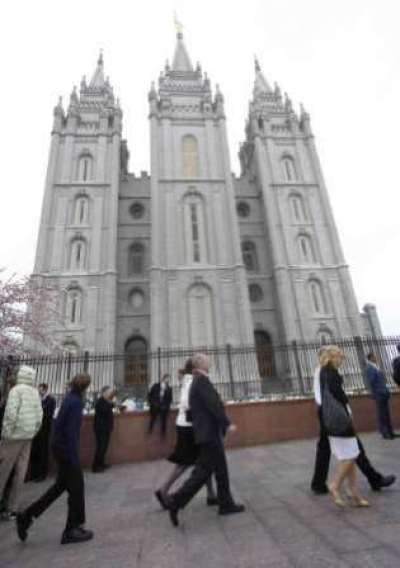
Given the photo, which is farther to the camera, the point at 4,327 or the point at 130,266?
the point at 130,266

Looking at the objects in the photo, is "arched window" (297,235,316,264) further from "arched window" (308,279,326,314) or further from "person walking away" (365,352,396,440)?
"person walking away" (365,352,396,440)

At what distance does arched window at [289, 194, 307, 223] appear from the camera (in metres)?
29.4

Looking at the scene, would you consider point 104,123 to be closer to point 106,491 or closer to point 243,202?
point 243,202

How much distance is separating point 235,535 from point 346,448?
1606 millimetres

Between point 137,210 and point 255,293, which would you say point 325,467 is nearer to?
point 255,293

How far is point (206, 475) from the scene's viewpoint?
3805 mm

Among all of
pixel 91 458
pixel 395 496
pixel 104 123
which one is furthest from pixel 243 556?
pixel 104 123

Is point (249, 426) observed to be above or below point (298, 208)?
below

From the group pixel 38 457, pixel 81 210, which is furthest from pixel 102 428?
pixel 81 210

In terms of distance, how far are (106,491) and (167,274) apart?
20.0m

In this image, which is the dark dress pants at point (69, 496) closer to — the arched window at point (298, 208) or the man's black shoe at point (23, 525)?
the man's black shoe at point (23, 525)

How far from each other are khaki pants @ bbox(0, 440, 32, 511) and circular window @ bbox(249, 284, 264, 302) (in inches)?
957

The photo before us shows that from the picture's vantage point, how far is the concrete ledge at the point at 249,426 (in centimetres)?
855

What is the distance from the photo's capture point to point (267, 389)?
70.8 ft
